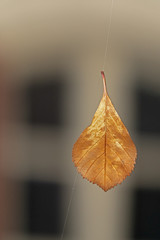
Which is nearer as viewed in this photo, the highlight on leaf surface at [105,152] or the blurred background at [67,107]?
the highlight on leaf surface at [105,152]

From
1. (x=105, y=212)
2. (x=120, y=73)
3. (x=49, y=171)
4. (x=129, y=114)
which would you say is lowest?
(x=105, y=212)

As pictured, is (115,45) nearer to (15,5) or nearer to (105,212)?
(15,5)

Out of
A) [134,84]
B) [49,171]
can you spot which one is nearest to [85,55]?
[134,84]

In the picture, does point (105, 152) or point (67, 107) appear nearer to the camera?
point (105, 152)

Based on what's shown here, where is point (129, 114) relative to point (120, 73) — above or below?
below
